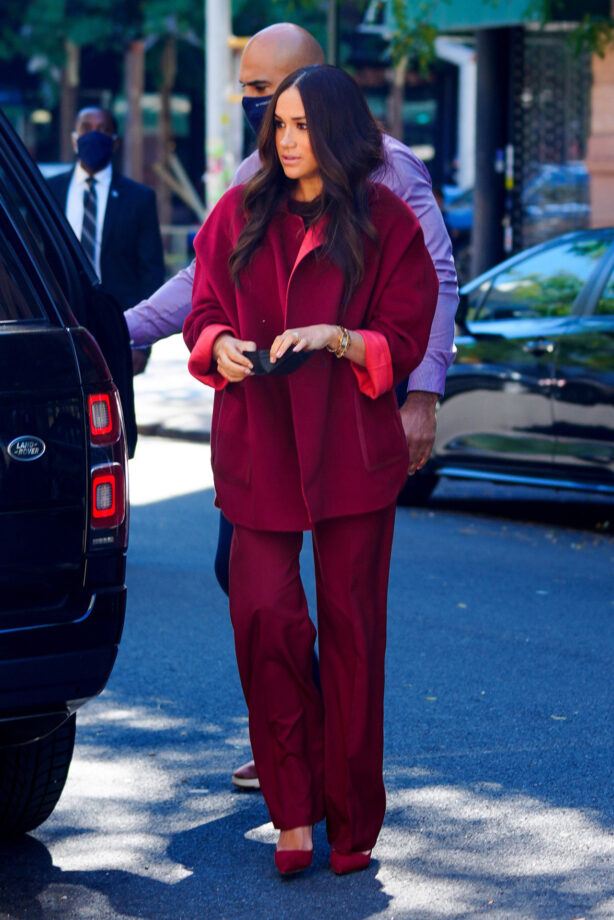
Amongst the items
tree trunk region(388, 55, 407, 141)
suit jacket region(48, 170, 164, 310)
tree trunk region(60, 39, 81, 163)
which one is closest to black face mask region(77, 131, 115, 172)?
suit jacket region(48, 170, 164, 310)

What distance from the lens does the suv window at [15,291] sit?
350 cm

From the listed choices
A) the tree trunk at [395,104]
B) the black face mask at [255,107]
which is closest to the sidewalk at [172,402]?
the black face mask at [255,107]

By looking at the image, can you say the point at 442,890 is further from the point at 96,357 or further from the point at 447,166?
the point at 447,166

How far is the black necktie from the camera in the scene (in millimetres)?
7820

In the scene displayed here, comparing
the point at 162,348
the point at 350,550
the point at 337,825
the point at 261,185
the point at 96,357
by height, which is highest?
the point at 261,185

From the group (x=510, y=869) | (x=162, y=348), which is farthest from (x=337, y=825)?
(x=162, y=348)

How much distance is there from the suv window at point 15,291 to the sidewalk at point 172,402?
8432mm

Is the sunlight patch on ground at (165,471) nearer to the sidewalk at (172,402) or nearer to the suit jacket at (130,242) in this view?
the sidewalk at (172,402)

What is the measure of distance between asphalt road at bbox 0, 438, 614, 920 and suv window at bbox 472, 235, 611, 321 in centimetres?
151

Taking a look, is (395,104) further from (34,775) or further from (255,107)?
(34,775)

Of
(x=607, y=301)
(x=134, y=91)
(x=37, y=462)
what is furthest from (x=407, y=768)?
(x=134, y=91)

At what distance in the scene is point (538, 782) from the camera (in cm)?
462

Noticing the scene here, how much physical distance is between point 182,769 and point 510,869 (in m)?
1.20

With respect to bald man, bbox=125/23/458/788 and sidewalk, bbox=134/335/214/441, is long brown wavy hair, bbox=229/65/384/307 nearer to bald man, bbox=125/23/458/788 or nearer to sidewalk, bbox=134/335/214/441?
bald man, bbox=125/23/458/788
